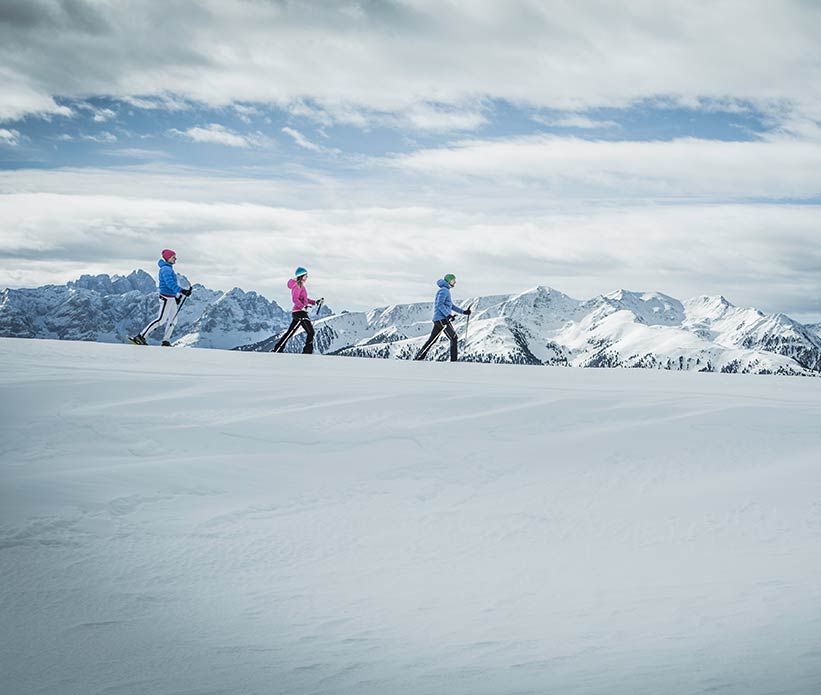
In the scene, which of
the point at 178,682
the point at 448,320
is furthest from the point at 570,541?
the point at 448,320

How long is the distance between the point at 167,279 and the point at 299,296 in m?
3.13

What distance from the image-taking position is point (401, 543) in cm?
478

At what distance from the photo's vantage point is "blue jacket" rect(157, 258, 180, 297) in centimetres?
1745

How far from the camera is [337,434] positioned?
6957mm

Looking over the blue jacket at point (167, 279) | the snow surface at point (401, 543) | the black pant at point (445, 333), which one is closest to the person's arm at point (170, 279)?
Result: the blue jacket at point (167, 279)

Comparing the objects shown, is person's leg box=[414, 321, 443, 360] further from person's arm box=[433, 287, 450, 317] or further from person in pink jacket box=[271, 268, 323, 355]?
person in pink jacket box=[271, 268, 323, 355]

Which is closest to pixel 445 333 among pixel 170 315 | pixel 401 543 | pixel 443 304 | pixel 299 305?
pixel 443 304

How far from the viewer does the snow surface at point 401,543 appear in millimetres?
3336

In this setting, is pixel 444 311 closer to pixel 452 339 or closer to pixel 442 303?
pixel 442 303

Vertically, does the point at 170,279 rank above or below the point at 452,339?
above

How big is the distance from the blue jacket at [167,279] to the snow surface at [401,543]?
9242 mm

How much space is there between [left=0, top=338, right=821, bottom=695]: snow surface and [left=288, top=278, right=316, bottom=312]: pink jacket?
9.73 meters

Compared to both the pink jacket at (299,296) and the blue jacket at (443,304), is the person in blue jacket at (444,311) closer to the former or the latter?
the blue jacket at (443,304)

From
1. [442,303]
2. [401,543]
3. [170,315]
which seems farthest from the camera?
[442,303]
